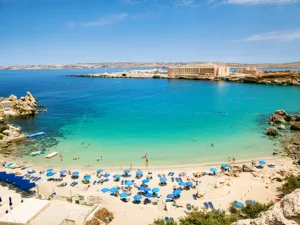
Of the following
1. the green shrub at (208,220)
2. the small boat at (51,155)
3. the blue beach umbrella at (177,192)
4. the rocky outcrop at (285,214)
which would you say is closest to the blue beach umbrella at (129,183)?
the blue beach umbrella at (177,192)

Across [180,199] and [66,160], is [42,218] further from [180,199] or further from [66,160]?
[66,160]

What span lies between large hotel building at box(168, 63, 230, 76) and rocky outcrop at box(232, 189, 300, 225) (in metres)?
146

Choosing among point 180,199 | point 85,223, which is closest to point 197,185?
point 180,199

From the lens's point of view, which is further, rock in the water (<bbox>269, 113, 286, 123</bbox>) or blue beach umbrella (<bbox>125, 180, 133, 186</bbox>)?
rock in the water (<bbox>269, 113, 286, 123</bbox>)

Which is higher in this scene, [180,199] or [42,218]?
[42,218]

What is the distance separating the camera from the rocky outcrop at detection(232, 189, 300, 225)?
5.03 m

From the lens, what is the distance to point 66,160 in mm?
28359

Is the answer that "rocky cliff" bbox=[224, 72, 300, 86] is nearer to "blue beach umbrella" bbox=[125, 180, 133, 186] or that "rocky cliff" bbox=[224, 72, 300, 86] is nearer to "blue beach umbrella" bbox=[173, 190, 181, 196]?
"blue beach umbrella" bbox=[173, 190, 181, 196]

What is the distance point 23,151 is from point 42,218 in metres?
20.4

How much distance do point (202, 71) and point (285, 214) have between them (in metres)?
154

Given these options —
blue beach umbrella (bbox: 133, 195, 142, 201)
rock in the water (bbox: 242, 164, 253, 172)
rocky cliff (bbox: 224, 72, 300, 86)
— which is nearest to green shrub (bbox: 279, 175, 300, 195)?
rock in the water (bbox: 242, 164, 253, 172)

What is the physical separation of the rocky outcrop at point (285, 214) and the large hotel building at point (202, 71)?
479 feet

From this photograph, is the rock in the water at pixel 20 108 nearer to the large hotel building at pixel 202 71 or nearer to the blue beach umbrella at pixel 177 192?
the blue beach umbrella at pixel 177 192

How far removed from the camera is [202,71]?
499 ft
